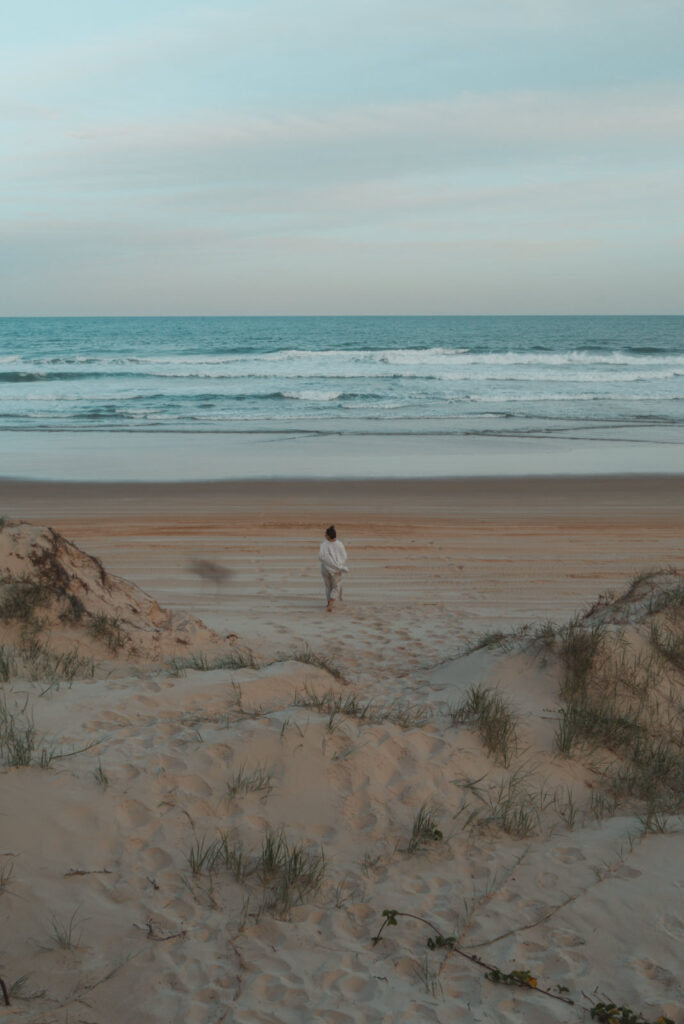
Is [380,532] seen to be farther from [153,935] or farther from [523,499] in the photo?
[153,935]

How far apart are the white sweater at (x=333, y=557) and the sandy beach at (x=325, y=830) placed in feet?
2.98

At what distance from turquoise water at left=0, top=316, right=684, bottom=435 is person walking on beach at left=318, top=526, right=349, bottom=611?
1513 centimetres

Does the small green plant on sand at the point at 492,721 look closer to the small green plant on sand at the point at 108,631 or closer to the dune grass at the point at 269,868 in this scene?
the dune grass at the point at 269,868

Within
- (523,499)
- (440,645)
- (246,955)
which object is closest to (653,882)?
(246,955)

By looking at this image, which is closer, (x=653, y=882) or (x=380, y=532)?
Answer: (x=653, y=882)

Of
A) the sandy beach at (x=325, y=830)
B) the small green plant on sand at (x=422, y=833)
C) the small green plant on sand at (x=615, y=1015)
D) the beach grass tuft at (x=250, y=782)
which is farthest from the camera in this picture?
the beach grass tuft at (x=250, y=782)

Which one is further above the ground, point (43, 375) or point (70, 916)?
point (43, 375)

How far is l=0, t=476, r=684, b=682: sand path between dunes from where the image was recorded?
329 inches

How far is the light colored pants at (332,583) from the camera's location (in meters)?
Result: 8.89

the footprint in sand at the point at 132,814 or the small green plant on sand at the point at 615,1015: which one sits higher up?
the footprint in sand at the point at 132,814

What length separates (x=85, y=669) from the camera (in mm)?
5969

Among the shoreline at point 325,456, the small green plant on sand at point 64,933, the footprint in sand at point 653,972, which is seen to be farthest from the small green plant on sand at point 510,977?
the shoreline at point 325,456

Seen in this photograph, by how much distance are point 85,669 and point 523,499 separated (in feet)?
33.4

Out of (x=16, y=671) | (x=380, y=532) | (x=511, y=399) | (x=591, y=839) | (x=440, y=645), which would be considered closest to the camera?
(x=591, y=839)
